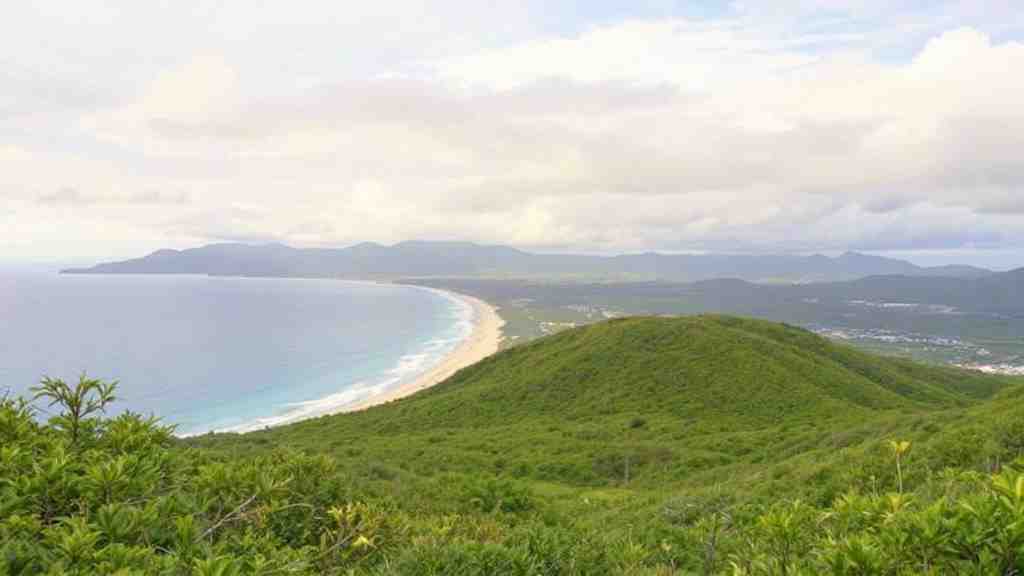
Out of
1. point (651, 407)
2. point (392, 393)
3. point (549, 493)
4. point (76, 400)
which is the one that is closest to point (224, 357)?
point (392, 393)

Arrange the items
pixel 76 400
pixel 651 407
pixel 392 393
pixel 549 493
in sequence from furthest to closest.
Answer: pixel 392 393
pixel 651 407
pixel 549 493
pixel 76 400

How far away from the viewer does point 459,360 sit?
10438cm

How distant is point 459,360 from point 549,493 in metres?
77.8

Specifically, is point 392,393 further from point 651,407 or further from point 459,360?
point 651,407

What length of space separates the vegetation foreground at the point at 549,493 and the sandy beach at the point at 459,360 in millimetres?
26639

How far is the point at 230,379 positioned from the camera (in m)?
94.9

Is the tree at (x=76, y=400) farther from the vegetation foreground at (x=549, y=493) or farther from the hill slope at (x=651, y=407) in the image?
the hill slope at (x=651, y=407)

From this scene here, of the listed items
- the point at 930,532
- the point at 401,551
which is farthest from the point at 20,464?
the point at 930,532

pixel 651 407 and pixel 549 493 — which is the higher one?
pixel 549 493

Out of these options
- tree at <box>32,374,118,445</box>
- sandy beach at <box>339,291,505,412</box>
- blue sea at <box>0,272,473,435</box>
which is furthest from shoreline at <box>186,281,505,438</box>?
tree at <box>32,374,118,445</box>

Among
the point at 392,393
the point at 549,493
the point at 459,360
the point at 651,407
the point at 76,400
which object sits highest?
the point at 76,400

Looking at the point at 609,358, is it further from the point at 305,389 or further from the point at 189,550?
the point at 189,550

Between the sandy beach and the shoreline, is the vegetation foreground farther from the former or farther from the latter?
the sandy beach

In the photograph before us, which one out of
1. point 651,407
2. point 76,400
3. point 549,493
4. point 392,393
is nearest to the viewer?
point 76,400
